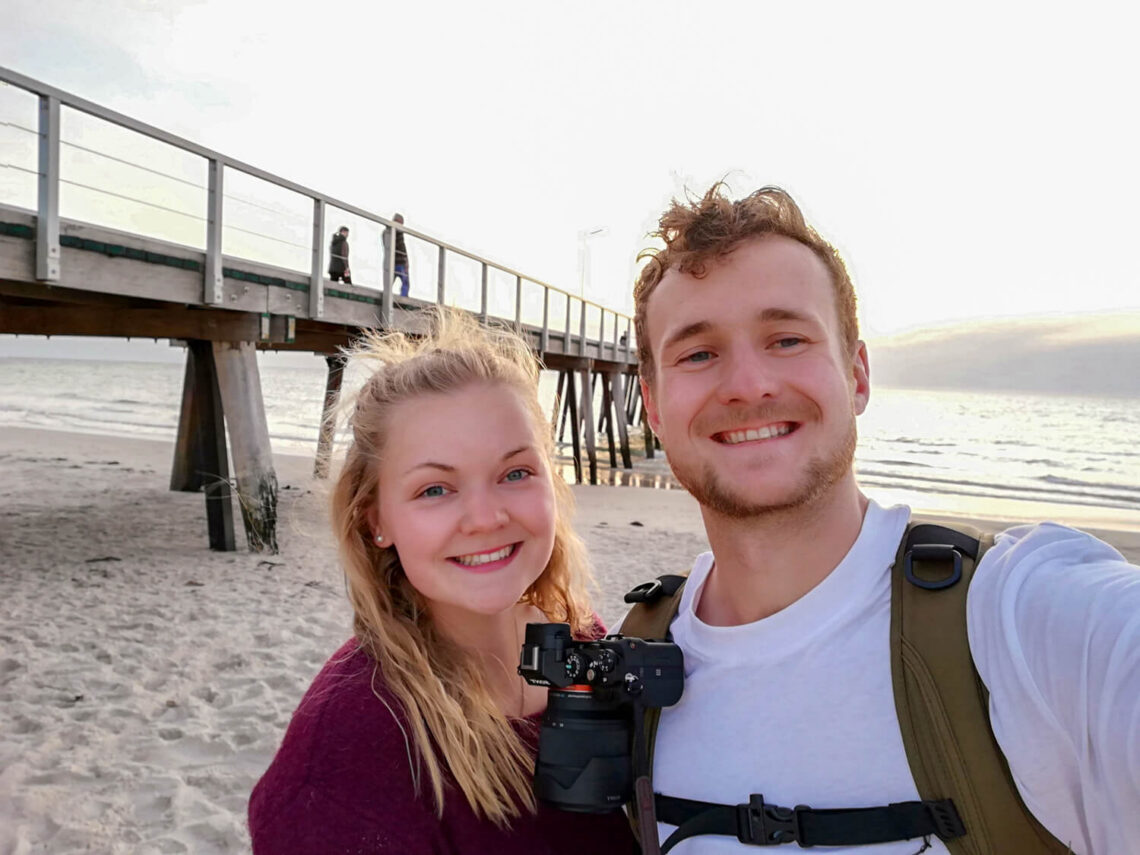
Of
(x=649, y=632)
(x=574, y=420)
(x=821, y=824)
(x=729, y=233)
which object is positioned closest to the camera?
(x=821, y=824)

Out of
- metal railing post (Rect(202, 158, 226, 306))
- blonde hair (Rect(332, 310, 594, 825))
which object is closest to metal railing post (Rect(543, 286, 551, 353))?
metal railing post (Rect(202, 158, 226, 306))

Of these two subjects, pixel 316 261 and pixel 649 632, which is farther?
pixel 316 261

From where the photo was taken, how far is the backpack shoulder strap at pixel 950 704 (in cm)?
117

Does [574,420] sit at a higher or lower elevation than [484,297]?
lower

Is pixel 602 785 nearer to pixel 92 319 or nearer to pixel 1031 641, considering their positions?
pixel 1031 641

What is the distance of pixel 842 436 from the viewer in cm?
158

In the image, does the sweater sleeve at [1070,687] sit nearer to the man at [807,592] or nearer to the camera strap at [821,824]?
the man at [807,592]

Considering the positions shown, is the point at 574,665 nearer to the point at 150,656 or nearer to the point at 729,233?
the point at 729,233

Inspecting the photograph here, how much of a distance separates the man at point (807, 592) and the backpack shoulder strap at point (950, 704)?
0.9 inches

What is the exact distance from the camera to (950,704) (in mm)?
1228

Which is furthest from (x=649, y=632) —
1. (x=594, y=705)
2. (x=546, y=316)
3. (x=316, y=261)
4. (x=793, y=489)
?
(x=546, y=316)

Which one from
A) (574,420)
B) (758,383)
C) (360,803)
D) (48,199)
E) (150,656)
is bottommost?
(150,656)

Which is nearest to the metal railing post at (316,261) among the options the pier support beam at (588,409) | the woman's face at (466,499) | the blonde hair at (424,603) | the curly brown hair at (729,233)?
the blonde hair at (424,603)

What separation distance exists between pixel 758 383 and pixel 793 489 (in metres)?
0.22
